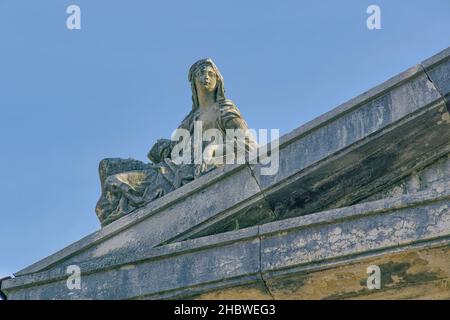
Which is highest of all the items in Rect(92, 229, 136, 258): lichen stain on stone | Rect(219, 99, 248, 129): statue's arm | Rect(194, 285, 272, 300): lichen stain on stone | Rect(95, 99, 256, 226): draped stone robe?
Rect(219, 99, 248, 129): statue's arm

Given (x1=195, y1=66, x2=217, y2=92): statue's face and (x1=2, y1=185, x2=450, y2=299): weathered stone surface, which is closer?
(x1=2, y1=185, x2=450, y2=299): weathered stone surface

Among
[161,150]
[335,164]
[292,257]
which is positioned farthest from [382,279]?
[161,150]

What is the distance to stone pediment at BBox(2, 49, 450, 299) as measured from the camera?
501 inches

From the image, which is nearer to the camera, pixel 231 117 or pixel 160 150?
pixel 231 117

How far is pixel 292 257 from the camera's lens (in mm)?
12180

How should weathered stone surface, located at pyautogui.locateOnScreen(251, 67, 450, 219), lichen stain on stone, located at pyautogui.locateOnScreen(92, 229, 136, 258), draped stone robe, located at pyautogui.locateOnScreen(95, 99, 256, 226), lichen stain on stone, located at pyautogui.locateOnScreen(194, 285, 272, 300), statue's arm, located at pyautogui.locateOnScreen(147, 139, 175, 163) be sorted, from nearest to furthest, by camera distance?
lichen stain on stone, located at pyautogui.locateOnScreen(194, 285, 272, 300) < weathered stone surface, located at pyautogui.locateOnScreen(251, 67, 450, 219) < lichen stain on stone, located at pyautogui.locateOnScreen(92, 229, 136, 258) < draped stone robe, located at pyautogui.locateOnScreen(95, 99, 256, 226) < statue's arm, located at pyautogui.locateOnScreen(147, 139, 175, 163)

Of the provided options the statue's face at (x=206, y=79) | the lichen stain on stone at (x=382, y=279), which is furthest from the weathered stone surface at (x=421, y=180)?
the statue's face at (x=206, y=79)

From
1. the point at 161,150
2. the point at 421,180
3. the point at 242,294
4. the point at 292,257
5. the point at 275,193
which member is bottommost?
the point at 242,294

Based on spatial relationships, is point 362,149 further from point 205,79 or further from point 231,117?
point 205,79

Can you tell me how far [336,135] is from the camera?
43.0ft

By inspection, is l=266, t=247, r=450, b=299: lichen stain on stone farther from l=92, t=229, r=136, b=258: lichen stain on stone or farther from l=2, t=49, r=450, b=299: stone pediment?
l=92, t=229, r=136, b=258: lichen stain on stone

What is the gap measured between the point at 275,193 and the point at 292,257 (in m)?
1.01

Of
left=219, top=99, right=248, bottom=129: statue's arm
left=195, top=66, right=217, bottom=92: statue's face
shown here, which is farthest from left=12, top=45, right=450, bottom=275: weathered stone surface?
left=195, top=66, right=217, bottom=92: statue's face
